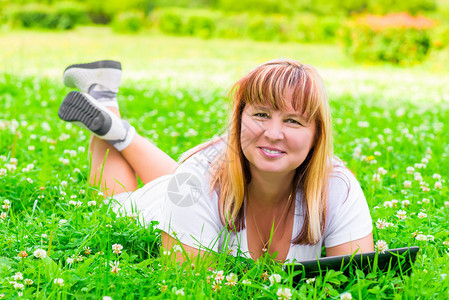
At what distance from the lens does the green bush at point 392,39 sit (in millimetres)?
13805

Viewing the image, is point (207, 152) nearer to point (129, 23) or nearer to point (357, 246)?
point (357, 246)

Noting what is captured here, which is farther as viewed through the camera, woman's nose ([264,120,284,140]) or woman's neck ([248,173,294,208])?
woman's neck ([248,173,294,208])

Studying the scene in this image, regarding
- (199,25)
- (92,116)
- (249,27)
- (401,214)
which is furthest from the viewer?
(199,25)

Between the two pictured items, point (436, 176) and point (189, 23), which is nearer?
point (436, 176)

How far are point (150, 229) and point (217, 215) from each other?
0.32 m

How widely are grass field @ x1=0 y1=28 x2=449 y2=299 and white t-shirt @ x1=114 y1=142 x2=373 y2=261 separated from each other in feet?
0.48

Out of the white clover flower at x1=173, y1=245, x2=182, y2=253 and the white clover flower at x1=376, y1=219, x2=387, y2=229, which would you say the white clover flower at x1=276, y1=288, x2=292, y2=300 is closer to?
the white clover flower at x1=173, y1=245, x2=182, y2=253

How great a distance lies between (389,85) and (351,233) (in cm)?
794

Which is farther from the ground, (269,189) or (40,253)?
(269,189)

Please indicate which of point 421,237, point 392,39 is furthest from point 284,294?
point 392,39

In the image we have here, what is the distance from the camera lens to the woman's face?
2.37 meters

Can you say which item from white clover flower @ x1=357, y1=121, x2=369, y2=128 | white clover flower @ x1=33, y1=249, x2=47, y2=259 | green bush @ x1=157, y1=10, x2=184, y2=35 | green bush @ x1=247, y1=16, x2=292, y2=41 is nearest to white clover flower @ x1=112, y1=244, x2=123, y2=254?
white clover flower @ x1=33, y1=249, x2=47, y2=259

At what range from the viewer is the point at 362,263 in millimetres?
2213

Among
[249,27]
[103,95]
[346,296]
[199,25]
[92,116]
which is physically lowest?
[346,296]
